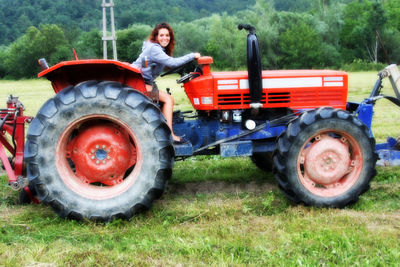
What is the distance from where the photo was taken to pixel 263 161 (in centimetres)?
559

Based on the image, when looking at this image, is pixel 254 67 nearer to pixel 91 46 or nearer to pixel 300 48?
pixel 300 48

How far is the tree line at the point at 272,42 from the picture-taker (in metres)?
38.6

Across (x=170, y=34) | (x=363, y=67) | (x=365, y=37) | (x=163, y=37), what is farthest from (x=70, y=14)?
(x=163, y=37)

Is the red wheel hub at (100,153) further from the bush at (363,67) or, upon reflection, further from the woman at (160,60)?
the bush at (363,67)

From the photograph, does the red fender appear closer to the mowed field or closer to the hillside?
the mowed field

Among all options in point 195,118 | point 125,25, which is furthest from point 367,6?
point 195,118

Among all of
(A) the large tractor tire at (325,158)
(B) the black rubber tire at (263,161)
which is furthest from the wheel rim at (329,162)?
(B) the black rubber tire at (263,161)

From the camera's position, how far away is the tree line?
1519 inches

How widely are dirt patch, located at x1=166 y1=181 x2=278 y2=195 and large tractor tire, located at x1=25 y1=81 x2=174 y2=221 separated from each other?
3.41 ft

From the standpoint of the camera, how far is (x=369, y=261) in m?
3.06

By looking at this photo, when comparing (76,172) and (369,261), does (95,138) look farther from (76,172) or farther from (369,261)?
(369,261)

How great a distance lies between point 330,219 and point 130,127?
1.99 m

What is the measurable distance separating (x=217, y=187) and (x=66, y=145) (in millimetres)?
1881

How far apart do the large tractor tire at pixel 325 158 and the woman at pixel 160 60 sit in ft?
3.84
